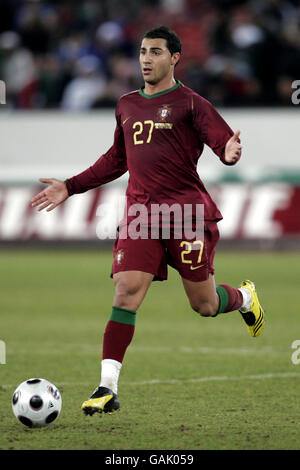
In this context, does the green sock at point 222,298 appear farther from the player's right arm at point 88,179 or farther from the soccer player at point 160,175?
the player's right arm at point 88,179

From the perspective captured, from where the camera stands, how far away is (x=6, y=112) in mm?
18297

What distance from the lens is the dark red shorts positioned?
19.8 ft

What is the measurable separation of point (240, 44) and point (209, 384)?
41.5 ft

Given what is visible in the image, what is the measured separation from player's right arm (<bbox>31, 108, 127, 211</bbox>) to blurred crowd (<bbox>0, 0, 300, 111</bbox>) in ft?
36.7

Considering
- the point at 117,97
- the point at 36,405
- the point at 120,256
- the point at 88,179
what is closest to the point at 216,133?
the point at 120,256

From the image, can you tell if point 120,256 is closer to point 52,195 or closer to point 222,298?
point 52,195

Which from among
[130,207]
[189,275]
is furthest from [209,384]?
[130,207]

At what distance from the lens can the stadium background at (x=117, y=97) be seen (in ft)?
53.2

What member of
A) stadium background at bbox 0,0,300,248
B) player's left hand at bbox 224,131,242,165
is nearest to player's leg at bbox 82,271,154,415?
player's left hand at bbox 224,131,242,165

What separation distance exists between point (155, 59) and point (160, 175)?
2.53ft

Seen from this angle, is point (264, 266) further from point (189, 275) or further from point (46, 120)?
point (189, 275)

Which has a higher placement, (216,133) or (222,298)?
(216,133)

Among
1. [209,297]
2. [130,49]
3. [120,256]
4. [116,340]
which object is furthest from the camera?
[130,49]

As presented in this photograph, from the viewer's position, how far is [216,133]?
19.5 ft
